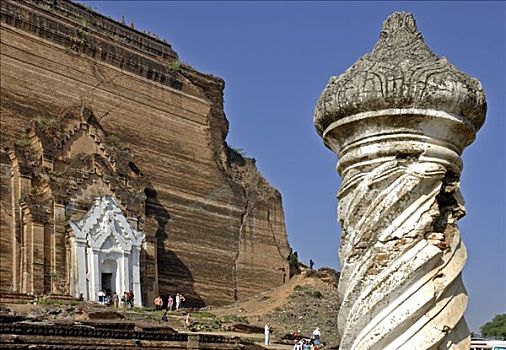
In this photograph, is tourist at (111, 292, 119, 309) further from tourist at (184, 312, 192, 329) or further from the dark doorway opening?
tourist at (184, 312, 192, 329)

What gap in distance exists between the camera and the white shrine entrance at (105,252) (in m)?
29.0

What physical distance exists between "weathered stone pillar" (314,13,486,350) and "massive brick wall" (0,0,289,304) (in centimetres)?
2599

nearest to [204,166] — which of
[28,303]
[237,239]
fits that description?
[237,239]

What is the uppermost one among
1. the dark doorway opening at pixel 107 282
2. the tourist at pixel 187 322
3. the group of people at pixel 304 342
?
the dark doorway opening at pixel 107 282

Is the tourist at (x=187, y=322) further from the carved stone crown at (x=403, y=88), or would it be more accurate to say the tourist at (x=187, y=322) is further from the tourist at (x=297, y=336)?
the carved stone crown at (x=403, y=88)

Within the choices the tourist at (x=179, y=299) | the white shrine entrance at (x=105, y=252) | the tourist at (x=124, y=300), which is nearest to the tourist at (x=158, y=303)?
the white shrine entrance at (x=105, y=252)

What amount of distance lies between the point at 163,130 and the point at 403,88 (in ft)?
110

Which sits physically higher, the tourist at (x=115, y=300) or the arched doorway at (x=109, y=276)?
the arched doorway at (x=109, y=276)

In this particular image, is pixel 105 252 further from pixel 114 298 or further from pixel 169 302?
pixel 169 302

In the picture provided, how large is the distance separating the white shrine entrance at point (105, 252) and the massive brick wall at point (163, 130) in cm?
224

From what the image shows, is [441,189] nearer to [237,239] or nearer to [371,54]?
[371,54]

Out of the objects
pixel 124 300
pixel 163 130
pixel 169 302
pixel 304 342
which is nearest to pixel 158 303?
pixel 169 302

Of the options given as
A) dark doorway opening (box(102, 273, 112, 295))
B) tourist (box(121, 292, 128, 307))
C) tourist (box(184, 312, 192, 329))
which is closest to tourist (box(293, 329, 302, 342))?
tourist (box(184, 312, 192, 329))

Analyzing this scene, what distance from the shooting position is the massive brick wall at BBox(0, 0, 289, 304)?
101 feet
